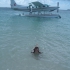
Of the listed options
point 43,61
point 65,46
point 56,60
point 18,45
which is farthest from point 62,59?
point 18,45

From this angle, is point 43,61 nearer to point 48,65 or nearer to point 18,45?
point 48,65

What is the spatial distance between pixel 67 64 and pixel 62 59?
169cm

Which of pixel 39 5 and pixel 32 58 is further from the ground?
pixel 39 5

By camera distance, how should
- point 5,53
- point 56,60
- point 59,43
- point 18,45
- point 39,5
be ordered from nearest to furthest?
point 56,60
point 5,53
point 18,45
point 59,43
point 39,5

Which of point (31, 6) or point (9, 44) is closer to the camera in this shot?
point (9, 44)

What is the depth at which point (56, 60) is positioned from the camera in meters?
24.5

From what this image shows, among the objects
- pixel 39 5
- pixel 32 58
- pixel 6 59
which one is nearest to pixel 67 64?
pixel 32 58

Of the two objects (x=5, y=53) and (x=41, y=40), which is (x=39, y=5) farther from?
(x=5, y=53)

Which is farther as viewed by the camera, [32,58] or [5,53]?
[5,53]

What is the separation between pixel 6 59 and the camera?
79.6ft

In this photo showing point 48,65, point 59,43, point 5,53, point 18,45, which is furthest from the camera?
point 59,43

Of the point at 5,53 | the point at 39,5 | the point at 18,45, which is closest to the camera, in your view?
the point at 5,53

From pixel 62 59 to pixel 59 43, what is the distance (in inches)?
319

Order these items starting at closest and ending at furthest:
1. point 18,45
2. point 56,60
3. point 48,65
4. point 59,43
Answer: point 48,65
point 56,60
point 18,45
point 59,43
